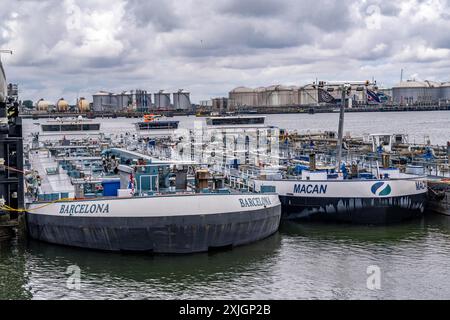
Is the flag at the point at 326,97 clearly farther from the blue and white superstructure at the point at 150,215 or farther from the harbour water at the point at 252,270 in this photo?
the blue and white superstructure at the point at 150,215

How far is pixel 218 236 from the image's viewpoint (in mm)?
24656

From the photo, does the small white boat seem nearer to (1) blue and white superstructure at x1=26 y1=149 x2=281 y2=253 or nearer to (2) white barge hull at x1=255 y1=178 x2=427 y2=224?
(2) white barge hull at x1=255 y1=178 x2=427 y2=224

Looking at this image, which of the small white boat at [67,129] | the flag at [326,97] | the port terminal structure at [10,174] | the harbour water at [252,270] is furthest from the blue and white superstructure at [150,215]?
the small white boat at [67,129]

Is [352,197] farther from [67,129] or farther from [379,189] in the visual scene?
[67,129]

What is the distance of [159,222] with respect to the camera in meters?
23.8

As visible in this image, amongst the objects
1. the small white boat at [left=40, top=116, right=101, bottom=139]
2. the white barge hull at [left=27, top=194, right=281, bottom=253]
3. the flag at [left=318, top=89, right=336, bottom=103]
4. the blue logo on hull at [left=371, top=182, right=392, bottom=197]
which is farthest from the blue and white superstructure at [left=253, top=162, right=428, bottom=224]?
the small white boat at [left=40, top=116, right=101, bottom=139]

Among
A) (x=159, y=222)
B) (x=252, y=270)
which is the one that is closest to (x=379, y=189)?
(x=252, y=270)

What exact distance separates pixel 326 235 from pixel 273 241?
8.74 feet

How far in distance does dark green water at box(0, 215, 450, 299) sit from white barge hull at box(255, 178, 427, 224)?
2735 mm

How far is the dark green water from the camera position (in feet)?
68.0

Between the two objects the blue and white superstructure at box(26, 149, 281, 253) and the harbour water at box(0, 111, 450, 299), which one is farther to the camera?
the blue and white superstructure at box(26, 149, 281, 253)

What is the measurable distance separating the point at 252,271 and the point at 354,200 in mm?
9499

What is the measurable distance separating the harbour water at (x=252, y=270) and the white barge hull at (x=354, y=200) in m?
2.73
